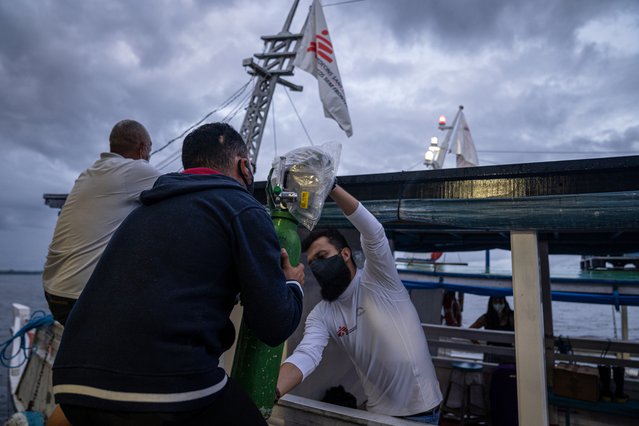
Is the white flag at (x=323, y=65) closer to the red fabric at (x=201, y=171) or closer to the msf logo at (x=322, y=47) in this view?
the msf logo at (x=322, y=47)

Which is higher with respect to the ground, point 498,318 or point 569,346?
point 498,318

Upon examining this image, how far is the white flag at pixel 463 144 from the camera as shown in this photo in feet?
51.1

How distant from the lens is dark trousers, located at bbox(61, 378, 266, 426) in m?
1.25

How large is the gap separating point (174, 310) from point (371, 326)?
2.05 meters

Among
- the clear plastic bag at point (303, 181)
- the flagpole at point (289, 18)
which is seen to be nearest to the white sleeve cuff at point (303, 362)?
the clear plastic bag at point (303, 181)

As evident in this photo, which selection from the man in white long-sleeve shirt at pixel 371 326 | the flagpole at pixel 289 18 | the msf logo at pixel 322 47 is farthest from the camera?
the flagpole at pixel 289 18

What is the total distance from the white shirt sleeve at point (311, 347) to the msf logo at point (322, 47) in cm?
712

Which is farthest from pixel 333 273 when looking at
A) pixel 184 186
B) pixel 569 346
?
pixel 569 346

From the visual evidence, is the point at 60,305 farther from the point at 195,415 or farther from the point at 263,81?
the point at 263,81

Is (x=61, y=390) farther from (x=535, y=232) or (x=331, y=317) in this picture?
(x=535, y=232)

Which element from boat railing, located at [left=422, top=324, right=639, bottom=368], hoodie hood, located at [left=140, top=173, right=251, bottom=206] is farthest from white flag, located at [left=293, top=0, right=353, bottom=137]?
hoodie hood, located at [left=140, top=173, right=251, bottom=206]

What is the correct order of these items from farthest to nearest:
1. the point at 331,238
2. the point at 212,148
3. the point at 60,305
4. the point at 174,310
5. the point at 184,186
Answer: the point at 331,238 < the point at 60,305 < the point at 212,148 < the point at 184,186 < the point at 174,310

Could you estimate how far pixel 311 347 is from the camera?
296cm

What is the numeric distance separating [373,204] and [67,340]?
10.2ft
